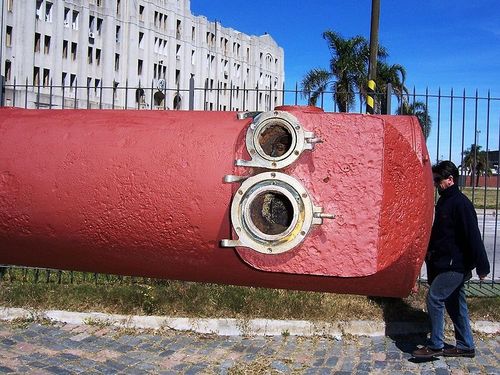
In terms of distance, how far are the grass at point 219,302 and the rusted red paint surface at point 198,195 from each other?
14.3 ft

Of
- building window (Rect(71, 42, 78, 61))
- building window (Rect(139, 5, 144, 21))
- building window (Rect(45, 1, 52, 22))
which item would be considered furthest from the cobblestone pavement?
building window (Rect(139, 5, 144, 21))

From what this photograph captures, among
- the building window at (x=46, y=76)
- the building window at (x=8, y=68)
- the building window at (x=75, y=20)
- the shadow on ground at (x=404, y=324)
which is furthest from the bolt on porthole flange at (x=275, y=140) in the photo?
the building window at (x=75, y=20)

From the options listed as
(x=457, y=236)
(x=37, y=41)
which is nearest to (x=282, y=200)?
(x=457, y=236)

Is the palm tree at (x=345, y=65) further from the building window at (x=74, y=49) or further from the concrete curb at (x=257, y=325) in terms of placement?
the building window at (x=74, y=49)

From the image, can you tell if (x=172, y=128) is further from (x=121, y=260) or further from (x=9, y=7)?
(x=9, y=7)

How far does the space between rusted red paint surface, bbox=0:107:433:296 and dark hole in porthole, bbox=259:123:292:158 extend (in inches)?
1.5

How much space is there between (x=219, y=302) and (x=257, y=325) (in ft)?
1.61

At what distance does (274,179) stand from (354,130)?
0.51ft

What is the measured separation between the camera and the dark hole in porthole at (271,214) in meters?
0.93

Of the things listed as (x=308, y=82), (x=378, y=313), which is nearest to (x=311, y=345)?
(x=378, y=313)

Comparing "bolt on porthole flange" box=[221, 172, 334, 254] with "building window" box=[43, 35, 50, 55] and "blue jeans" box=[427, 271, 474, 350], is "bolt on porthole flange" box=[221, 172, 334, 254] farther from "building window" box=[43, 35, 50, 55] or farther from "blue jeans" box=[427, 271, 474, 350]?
"building window" box=[43, 35, 50, 55]

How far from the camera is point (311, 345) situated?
4.86 meters

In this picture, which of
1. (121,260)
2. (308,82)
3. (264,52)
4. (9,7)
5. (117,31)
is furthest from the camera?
(264,52)

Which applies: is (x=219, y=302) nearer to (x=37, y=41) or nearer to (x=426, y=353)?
(x=426, y=353)
